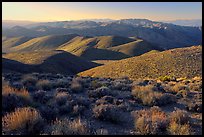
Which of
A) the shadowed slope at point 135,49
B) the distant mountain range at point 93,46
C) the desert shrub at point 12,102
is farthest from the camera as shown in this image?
the shadowed slope at point 135,49

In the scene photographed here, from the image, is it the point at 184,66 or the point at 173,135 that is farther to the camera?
the point at 184,66

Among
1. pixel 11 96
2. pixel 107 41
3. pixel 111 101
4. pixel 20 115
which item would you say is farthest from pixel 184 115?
pixel 107 41

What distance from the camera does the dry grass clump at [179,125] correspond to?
28.1ft

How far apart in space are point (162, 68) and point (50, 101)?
35690mm

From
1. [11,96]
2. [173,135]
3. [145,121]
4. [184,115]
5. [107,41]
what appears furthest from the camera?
[107,41]

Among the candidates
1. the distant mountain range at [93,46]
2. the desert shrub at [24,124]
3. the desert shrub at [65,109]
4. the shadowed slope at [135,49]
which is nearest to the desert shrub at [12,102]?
the desert shrub at [65,109]

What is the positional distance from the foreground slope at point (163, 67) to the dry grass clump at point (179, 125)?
30152mm

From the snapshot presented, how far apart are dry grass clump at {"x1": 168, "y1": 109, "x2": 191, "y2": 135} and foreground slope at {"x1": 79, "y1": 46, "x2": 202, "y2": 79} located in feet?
98.9

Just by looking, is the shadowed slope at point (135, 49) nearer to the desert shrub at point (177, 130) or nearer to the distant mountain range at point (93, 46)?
the distant mountain range at point (93, 46)

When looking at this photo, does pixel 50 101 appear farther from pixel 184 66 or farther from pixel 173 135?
pixel 184 66

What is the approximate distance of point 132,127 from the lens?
983 centimetres

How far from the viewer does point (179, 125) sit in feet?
29.3

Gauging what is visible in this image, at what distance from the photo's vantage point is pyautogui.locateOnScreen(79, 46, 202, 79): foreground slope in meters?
42.8

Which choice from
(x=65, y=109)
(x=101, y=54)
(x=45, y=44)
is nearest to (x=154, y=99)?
(x=65, y=109)
